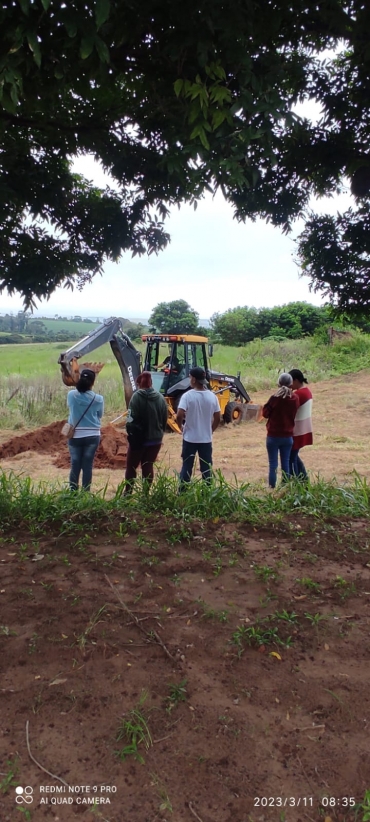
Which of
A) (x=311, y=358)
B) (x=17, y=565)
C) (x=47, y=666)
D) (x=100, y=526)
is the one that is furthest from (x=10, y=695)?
(x=311, y=358)

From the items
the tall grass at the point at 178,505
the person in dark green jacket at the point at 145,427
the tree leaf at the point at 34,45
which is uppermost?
the tree leaf at the point at 34,45

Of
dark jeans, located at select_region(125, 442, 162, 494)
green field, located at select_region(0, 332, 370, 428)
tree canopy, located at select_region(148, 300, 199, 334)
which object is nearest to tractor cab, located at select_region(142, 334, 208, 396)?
green field, located at select_region(0, 332, 370, 428)

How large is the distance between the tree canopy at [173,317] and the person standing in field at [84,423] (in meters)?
26.3

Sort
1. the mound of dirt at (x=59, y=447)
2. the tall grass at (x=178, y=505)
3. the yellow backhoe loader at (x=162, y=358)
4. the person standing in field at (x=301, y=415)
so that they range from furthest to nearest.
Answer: the yellow backhoe loader at (x=162, y=358) → the mound of dirt at (x=59, y=447) → the person standing in field at (x=301, y=415) → the tall grass at (x=178, y=505)

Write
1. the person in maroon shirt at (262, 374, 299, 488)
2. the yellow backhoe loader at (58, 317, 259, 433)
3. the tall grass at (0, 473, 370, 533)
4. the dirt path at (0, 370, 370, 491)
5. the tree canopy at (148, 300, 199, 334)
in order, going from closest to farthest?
1. the tall grass at (0, 473, 370, 533)
2. the person in maroon shirt at (262, 374, 299, 488)
3. the dirt path at (0, 370, 370, 491)
4. the yellow backhoe loader at (58, 317, 259, 433)
5. the tree canopy at (148, 300, 199, 334)

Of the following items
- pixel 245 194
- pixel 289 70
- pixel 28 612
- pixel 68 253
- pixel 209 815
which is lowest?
pixel 209 815

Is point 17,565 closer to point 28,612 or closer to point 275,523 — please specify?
point 28,612

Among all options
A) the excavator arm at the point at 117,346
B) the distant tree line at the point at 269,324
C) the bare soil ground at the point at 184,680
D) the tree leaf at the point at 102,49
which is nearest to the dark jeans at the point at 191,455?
the bare soil ground at the point at 184,680

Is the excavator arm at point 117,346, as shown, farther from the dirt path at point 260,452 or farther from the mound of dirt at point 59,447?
the dirt path at point 260,452

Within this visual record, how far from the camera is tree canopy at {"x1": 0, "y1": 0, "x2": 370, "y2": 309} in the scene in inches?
102

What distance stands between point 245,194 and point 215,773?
11.3 ft

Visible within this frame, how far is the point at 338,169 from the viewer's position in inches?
155

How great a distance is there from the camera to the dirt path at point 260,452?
30.9 ft

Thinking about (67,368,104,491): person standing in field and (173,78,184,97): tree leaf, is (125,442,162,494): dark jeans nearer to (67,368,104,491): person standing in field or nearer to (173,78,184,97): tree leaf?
(67,368,104,491): person standing in field
